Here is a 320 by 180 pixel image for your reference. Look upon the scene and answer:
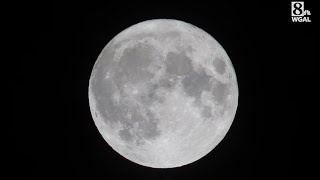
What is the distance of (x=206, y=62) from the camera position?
5324 mm

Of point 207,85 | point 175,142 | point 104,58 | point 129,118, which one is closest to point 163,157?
point 175,142

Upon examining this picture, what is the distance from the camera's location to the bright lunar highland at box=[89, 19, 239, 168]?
5.08m

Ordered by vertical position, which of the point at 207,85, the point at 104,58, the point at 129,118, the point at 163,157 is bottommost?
the point at 163,157

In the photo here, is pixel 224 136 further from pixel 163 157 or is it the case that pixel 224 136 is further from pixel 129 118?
pixel 129 118

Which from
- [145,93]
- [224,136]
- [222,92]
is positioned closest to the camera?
[145,93]

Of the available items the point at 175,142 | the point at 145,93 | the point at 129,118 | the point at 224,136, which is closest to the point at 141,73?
the point at 145,93

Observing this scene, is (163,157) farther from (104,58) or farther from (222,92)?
(104,58)

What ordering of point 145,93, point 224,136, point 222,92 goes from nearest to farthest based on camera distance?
1. point 145,93
2. point 222,92
3. point 224,136

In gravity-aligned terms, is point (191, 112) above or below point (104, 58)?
below

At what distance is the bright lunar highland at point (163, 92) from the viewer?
5.08m

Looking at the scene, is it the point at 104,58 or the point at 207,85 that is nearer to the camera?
the point at 207,85

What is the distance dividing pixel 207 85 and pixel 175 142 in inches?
32.4

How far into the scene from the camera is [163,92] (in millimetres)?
5031

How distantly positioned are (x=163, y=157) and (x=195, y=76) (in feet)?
3.90
